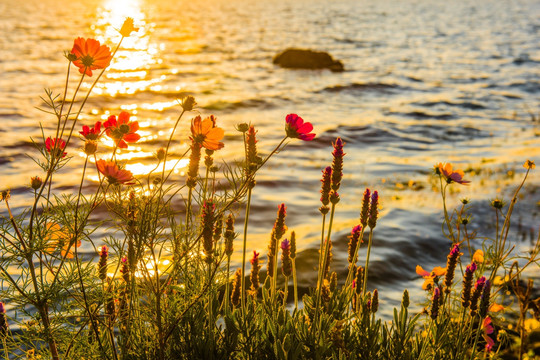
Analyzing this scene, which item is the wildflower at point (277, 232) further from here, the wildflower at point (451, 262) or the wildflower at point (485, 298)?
the wildflower at point (485, 298)

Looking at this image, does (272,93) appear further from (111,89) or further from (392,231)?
(392,231)

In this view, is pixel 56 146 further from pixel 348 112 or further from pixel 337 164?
pixel 348 112

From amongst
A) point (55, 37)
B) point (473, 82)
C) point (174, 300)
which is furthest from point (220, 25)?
point (174, 300)

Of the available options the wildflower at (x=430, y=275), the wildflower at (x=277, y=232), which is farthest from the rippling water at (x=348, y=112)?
the wildflower at (x=277, y=232)

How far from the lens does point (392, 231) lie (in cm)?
838

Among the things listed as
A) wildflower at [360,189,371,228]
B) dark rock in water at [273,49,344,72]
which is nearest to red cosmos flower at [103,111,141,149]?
wildflower at [360,189,371,228]

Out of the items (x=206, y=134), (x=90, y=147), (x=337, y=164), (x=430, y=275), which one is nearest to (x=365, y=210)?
(x=337, y=164)

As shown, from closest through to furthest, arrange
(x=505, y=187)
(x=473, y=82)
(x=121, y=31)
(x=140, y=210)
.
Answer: (x=121, y=31) < (x=140, y=210) < (x=505, y=187) < (x=473, y=82)

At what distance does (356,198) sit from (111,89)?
13.6m

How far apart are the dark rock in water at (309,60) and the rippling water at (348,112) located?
0.70m

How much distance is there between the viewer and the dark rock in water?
27.6m

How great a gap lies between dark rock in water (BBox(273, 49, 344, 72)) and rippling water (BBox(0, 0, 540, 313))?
0.70m

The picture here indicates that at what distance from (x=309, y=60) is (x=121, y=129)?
2590 cm

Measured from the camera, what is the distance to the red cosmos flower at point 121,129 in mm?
2420
